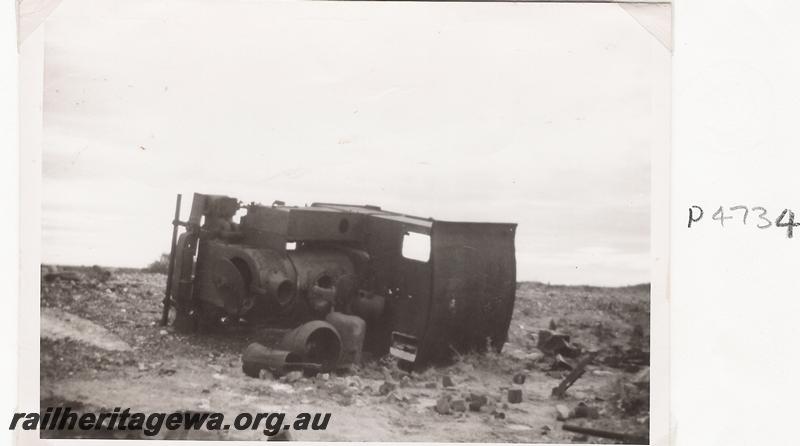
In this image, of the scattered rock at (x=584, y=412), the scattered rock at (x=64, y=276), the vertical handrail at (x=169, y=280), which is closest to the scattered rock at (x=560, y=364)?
the scattered rock at (x=584, y=412)

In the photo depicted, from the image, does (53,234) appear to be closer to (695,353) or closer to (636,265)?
(636,265)

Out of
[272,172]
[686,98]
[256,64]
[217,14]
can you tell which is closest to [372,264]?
[272,172]

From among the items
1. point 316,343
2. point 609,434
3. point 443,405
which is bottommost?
point 609,434

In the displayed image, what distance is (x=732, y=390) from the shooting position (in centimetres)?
317

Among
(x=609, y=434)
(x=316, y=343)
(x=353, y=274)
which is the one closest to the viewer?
(x=609, y=434)

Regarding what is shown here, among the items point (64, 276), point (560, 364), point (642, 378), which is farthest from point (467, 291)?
point (64, 276)

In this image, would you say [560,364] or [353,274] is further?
[353,274]

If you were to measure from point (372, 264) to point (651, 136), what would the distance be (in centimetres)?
131

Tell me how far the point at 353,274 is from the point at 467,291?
506mm

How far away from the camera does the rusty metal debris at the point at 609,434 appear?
3223 mm

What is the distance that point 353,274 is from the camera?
3.47m

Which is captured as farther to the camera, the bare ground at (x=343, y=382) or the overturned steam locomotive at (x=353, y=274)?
the overturned steam locomotive at (x=353, y=274)

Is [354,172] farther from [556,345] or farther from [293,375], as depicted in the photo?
[556,345]

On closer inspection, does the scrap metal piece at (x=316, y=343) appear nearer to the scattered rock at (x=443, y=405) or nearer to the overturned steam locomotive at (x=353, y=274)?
the overturned steam locomotive at (x=353, y=274)
